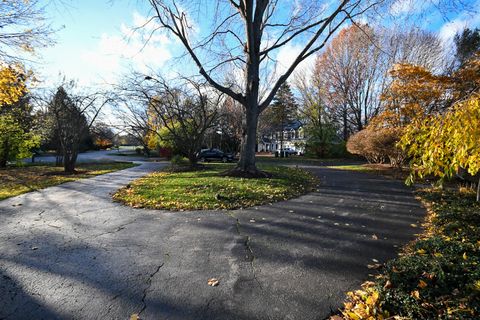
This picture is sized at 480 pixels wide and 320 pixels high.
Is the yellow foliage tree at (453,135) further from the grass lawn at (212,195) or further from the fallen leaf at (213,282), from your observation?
the grass lawn at (212,195)

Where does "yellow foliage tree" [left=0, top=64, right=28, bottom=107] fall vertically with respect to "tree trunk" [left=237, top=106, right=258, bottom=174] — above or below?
above

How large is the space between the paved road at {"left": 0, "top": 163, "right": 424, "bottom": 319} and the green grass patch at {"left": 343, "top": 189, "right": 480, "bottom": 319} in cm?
35

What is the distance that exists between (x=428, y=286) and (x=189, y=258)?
3016 mm

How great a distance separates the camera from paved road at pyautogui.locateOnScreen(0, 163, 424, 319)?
270 centimetres

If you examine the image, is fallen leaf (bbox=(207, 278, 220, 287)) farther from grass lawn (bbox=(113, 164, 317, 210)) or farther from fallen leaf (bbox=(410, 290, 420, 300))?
grass lawn (bbox=(113, 164, 317, 210))

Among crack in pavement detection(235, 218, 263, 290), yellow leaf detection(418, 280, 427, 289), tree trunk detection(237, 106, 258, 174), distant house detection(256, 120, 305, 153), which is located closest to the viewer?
yellow leaf detection(418, 280, 427, 289)

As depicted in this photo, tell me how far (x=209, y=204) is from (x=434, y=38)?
90.8 feet

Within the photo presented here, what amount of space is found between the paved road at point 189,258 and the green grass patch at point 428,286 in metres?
0.35

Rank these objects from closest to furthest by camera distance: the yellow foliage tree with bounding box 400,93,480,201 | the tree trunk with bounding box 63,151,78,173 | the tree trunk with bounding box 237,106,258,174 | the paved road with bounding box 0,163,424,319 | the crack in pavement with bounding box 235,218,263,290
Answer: the paved road with bounding box 0,163,424,319
the yellow foliage tree with bounding box 400,93,480,201
the crack in pavement with bounding box 235,218,263,290
the tree trunk with bounding box 237,106,258,174
the tree trunk with bounding box 63,151,78,173

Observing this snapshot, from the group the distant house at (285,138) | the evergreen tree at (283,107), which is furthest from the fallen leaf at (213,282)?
the distant house at (285,138)

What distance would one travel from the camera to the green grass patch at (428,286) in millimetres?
2281

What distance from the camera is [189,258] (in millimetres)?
3809

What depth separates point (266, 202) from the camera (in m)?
7.18

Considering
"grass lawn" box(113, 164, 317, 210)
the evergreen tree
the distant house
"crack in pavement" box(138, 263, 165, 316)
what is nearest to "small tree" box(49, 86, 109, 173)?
"grass lawn" box(113, 164, 317, 210)
